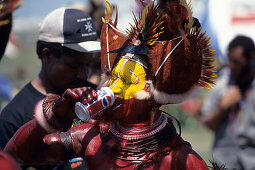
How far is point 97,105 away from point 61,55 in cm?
112

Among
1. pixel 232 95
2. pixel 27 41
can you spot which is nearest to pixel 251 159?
pixel 232 95

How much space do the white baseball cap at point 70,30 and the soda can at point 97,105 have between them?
942 millimetres

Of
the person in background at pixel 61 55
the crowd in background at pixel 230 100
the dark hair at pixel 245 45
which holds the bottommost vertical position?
the crowd in background at pixel 230 100

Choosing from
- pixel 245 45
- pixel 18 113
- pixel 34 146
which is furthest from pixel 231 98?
pixel 34 146

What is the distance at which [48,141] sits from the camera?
1883 millimetres

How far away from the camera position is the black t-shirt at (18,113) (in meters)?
2.36

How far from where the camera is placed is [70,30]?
263cm

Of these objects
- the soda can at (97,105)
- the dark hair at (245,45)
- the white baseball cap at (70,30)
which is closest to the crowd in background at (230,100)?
the dark hair at (245,45)

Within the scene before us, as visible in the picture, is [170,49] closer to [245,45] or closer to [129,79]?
[129,79]

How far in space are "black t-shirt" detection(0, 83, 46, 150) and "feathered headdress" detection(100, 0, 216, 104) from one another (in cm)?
88

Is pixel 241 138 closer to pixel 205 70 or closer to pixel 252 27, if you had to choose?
pixel 205 70

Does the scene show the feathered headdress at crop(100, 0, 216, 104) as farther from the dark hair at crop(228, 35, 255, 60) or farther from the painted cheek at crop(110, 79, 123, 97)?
the dark hair at crop(228, 35, 255, 60)

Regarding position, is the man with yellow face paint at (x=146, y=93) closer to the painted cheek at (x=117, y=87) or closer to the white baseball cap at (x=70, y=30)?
the painted cheek at (x=117, y=87)

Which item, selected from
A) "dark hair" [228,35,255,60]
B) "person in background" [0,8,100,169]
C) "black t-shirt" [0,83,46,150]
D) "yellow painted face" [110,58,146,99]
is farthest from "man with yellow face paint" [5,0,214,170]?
"dark hair" [228,35,255,60]
